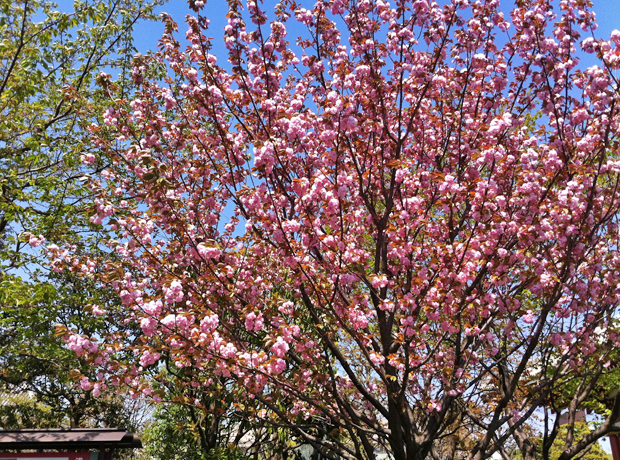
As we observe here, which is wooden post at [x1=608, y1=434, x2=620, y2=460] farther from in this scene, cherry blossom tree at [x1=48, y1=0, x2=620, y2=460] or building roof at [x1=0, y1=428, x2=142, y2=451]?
building roof at [x1=0, y1=428, x2=142, y2=451]

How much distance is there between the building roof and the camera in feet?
20.8

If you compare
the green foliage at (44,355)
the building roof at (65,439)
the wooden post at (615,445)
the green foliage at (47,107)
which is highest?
the green foliage at (47,107)

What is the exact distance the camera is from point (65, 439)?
6.31 metres

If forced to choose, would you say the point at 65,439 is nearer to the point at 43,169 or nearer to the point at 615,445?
the point at 43,169

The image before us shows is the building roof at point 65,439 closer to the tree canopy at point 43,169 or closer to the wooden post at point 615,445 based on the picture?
the tree canopy at point 43,169

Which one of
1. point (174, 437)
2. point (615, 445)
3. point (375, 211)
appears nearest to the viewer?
point (375, 211)

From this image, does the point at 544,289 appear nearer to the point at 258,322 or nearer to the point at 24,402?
the point at 258,322

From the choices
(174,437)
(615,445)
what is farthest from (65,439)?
(615,445)

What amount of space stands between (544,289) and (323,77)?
3957 mm

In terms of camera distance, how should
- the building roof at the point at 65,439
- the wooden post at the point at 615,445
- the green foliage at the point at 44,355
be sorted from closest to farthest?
the building roof at the point at 65,439
the green foliage at the point at 44,355
the wooden post at the point at 615,445

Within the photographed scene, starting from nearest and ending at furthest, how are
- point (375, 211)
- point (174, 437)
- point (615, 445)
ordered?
point (375, 211)
point (174, 437)
point (615, 445)

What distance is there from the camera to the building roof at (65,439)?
250 inches

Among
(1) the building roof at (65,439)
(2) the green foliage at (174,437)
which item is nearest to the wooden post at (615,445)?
(2) the green foliage at (174,437)

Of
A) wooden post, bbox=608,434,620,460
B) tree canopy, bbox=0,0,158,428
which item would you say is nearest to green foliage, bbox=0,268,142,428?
tree canopy, bbox=0,0,158,428
